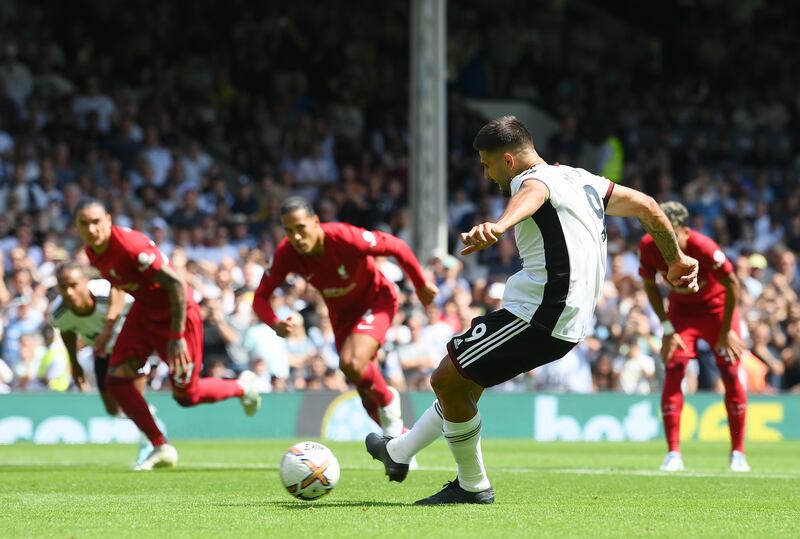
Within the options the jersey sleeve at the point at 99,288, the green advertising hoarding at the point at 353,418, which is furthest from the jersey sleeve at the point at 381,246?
the green advertising hoarding at the point at 353,418

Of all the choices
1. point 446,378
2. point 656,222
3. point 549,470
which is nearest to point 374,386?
point 549,470

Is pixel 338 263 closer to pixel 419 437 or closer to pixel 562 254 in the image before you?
→ pixel 419 437

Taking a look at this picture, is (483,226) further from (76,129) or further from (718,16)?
(718,16)

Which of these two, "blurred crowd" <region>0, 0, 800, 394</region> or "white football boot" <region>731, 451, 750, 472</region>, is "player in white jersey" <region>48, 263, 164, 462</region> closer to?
"white football boot" <region>731, 451, 750, 472</region>

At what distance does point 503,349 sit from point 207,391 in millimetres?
4754

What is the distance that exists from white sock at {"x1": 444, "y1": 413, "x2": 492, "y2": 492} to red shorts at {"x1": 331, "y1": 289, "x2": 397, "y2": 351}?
3304 mm

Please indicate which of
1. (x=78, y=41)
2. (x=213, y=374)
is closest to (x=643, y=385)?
(x=213, y=374)

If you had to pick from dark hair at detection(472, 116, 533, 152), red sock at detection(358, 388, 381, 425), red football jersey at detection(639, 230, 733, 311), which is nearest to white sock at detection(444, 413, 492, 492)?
dark hair at detection(472, 116, 533, 152)

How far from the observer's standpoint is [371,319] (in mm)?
11859

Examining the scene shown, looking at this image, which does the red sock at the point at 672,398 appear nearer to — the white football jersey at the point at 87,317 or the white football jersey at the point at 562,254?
the white football jersey at the point at 87,317

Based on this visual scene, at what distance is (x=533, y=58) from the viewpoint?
30953 mm

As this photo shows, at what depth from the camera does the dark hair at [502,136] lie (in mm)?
7934

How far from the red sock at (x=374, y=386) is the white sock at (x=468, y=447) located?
10.7ft

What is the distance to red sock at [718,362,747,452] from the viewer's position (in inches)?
517
